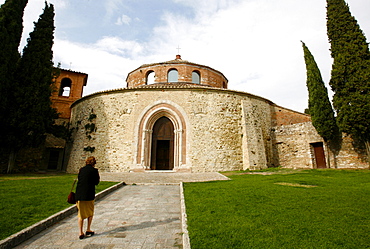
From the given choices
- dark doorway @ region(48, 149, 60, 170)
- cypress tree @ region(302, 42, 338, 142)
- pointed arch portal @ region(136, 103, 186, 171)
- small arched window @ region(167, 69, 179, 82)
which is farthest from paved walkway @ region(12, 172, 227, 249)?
dark doorway @ region(48, 149, 60, 170)

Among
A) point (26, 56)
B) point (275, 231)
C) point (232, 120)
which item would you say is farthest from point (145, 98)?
point (275, 231)

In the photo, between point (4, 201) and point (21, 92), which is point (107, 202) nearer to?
point (4, 201)

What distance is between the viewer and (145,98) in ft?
51.0

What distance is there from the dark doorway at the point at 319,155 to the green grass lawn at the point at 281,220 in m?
10.2

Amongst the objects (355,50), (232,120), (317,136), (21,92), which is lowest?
(317,136)

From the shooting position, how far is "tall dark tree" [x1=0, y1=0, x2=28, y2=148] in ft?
44.3

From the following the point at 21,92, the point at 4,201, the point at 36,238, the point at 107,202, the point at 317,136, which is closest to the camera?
the point at 36,238

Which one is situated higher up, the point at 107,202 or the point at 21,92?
the point at 21,92

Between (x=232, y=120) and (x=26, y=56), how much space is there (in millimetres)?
16231

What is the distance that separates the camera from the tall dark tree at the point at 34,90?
14.1m

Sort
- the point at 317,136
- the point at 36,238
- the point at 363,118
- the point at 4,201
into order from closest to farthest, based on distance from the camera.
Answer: the point at 36,238 → the point at 4,201 → the point at 363,118 → the point at 317,136

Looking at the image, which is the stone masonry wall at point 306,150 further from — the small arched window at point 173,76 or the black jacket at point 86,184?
the black jacket at point 86,184

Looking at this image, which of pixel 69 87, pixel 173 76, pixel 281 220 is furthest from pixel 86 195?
pixel 69 87

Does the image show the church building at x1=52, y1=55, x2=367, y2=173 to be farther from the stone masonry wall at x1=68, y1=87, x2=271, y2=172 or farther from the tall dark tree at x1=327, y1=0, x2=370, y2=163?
the tall dark tree at x1=327, y1=0, x2=370, y2=163
